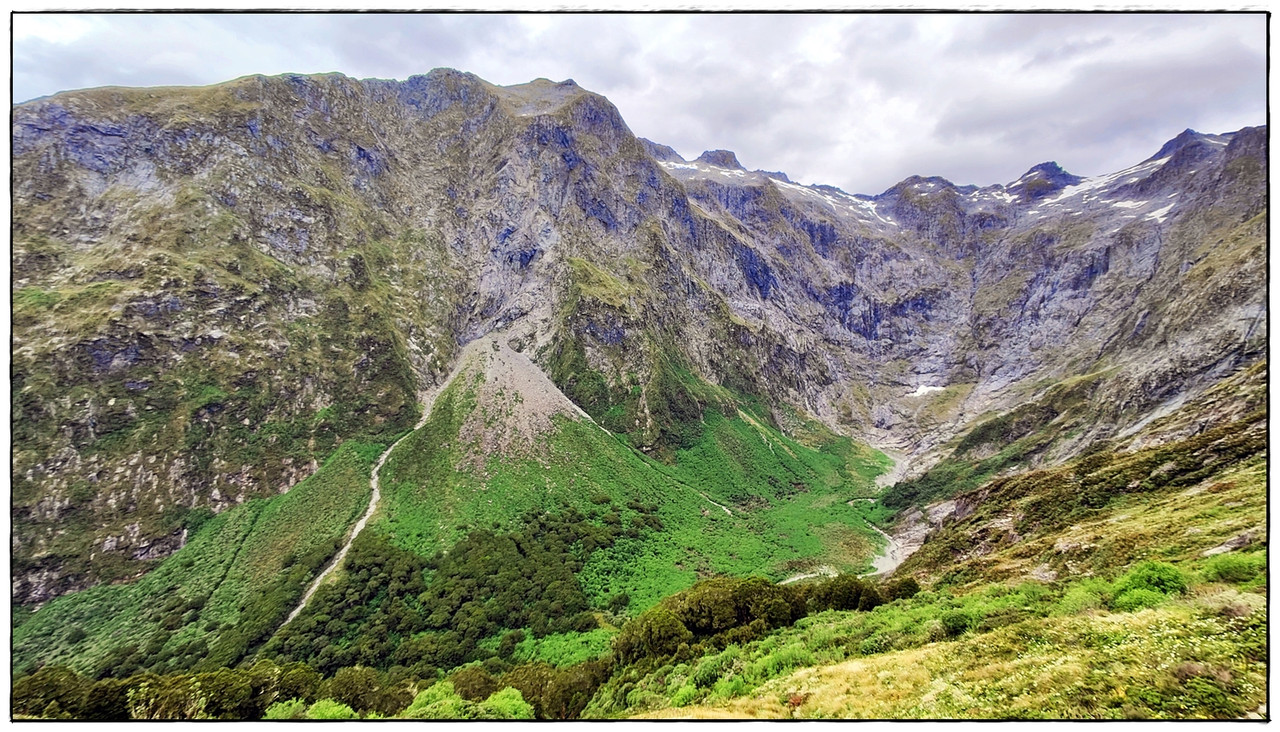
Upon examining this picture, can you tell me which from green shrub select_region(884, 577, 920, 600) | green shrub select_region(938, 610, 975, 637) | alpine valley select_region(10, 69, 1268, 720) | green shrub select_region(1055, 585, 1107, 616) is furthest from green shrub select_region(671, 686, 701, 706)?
green shrub select_region(884, 577, 920, 600)

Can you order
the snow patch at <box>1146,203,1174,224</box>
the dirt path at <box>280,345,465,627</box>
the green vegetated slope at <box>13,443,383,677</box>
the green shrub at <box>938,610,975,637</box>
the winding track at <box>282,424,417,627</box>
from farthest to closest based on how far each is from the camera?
the snow patch at <box>1146,203,1174,224</box> < the dirt path at <box>280,345,465,627</box> < the winding track at <box>282,424,417,627</box> < the green vegetated slope at <box>13,443,383,677</box> < the green shrub at <box>938,610,975,637</box>

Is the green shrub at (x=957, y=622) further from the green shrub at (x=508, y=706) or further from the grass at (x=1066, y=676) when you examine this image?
the green shrub at (x=508, y=706)

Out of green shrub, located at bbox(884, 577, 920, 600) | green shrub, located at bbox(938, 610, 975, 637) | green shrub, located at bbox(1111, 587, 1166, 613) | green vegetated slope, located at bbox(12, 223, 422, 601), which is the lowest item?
green shrub, located at bbox(884, 577, 920, 600)

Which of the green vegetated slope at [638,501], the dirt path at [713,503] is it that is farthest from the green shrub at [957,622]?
the dirt path at [713,503]

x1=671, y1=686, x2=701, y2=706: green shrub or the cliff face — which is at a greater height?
the cliff face

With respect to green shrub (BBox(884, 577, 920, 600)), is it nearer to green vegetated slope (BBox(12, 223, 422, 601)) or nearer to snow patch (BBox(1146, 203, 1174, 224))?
green vegetated slope (BBox(12, 223, 422, 601))

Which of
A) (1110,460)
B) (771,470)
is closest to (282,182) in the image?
(771,470)
